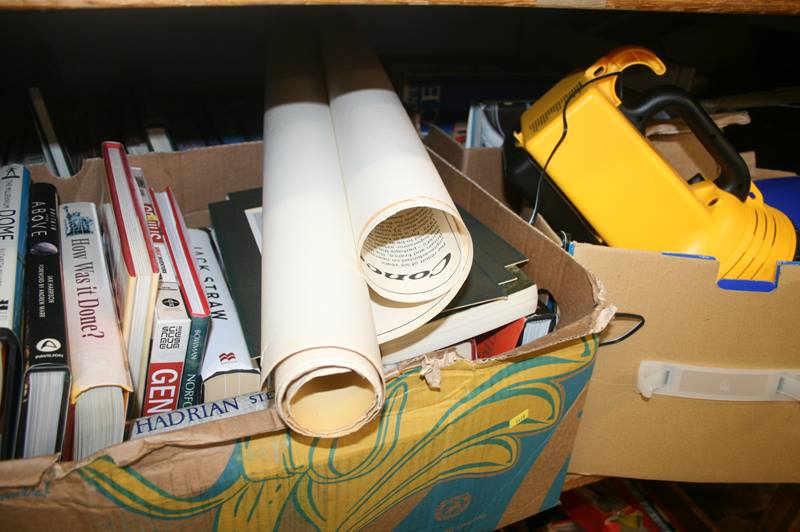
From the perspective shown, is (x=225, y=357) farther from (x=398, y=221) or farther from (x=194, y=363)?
(x=398, y=221)

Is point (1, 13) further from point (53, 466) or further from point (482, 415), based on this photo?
point (482, 415)

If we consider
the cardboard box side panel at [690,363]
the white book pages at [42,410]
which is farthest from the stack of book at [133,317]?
the cardboard box side panel at [690,363]

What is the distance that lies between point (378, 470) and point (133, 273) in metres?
0.29

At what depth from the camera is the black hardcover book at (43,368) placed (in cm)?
42

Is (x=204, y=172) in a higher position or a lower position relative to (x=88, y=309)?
higher

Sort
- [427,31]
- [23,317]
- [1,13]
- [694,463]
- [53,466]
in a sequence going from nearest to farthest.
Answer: [53,466]
[23,317]
[694,463]
[1,13]
[427,31]

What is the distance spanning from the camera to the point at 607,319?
0.48 metres

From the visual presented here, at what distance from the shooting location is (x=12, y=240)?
0.52 metres

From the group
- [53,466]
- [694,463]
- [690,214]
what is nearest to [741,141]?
[690,214]

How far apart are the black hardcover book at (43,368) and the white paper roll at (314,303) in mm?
172

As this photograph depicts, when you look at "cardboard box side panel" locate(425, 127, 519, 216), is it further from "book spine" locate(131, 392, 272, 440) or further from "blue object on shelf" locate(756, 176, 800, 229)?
"book spine" locate(131, 392, 272, 440)

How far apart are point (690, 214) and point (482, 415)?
0.34m

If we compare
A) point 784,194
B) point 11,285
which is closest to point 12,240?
point 11,285

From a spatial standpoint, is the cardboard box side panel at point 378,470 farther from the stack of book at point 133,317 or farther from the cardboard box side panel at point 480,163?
the cardboard box side panel at point 480,163
